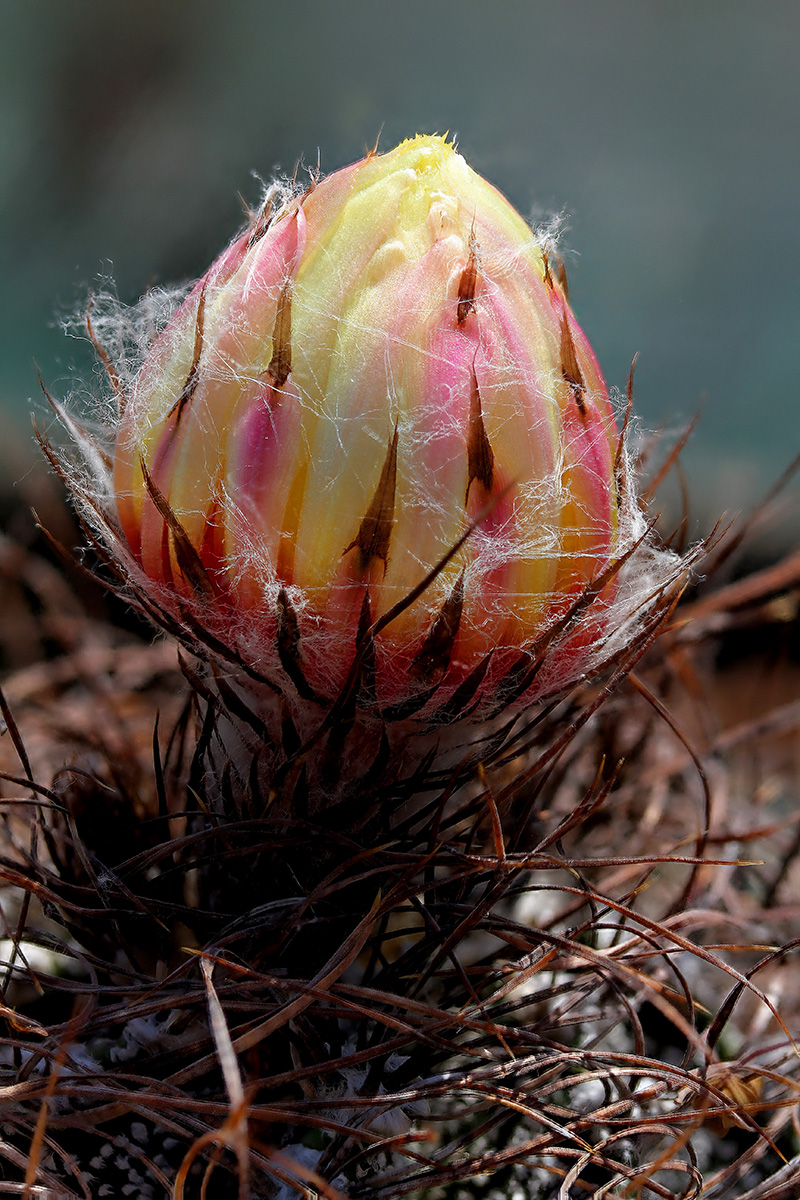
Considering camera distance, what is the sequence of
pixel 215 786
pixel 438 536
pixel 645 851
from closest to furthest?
1. pixel 438 536
2. pixel 215 786
3. pixel 645 851

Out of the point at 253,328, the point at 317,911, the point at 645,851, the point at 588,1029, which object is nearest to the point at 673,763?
the point at 645,851

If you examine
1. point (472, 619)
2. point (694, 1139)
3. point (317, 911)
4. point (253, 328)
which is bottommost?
point (694, 1139)

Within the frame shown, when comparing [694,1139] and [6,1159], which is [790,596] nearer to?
[694,1139]

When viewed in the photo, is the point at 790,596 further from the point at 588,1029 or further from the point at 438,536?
the point at 438,536

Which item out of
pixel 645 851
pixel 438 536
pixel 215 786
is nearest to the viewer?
pixel 438 536

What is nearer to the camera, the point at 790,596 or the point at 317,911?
the point at 317,911

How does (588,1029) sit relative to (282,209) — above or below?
below
